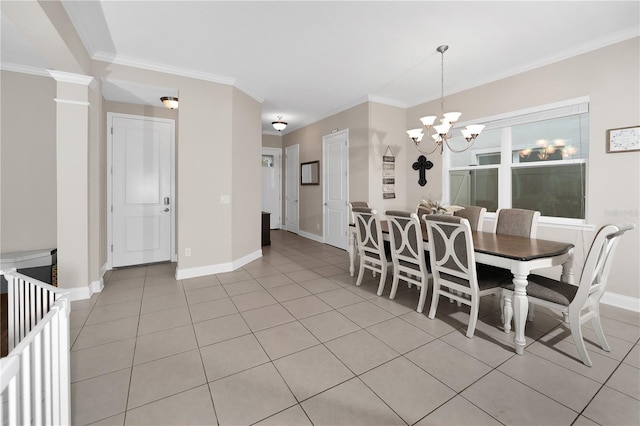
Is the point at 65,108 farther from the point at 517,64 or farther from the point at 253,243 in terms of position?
the point at 517,64

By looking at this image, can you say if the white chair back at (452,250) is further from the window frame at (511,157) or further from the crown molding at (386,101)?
the crown molding at (386,101)

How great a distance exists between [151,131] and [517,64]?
16.6 ft

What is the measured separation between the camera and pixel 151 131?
14.4ft

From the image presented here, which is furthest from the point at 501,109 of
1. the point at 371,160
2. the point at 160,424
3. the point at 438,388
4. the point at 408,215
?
the point at 160,424

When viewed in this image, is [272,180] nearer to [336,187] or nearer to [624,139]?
[336,187]

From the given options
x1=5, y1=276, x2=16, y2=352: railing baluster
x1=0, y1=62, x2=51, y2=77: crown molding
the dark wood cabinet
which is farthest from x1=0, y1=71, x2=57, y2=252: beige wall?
the dark wood cabinet

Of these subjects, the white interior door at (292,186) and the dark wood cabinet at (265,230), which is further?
Result: the white interior door at (292,186)

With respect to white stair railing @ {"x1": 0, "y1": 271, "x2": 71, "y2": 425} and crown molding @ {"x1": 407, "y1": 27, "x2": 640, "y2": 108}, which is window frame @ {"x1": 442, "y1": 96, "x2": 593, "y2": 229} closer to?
crown molding @ {"x1": 407, "y1": 27, "x2": 640, "y2": 108}

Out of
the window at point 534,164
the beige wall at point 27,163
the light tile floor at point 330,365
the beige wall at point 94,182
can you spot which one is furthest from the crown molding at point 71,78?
the window at point 534,164

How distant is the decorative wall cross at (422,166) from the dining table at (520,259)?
7.90ft

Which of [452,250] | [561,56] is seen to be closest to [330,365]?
[452,250]

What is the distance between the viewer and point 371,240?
11.2 ft

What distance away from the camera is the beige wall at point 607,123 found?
2.90m

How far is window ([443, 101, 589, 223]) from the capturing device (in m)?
3.35
